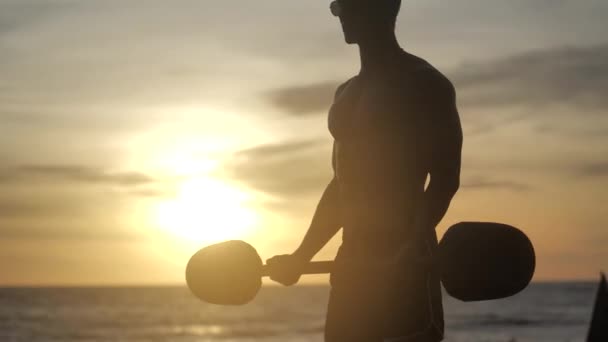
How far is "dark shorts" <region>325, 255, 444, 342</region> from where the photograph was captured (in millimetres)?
4234

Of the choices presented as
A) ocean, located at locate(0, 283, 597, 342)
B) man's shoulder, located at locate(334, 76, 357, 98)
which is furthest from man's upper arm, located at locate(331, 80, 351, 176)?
ocean, located at locate(0, 283, 597, 342)

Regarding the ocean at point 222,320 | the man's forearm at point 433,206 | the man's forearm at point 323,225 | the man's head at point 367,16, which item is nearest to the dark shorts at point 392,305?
the man's forearm at point 433,206

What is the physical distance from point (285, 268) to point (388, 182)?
0.66m

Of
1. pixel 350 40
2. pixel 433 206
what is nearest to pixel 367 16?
pixel 350 40

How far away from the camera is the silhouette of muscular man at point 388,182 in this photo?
13.8 feet

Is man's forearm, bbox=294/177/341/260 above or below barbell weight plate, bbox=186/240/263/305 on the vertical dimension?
above

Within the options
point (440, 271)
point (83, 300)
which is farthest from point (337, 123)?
point (83, 300)

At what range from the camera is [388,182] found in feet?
14.2

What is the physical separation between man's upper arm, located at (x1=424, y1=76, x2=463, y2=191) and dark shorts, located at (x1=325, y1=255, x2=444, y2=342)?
1.31 ft

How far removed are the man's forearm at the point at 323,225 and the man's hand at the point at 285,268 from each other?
12 centimetres

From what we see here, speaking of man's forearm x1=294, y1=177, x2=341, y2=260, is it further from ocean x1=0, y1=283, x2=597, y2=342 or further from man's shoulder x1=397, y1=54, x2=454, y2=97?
ocean x1=0, y1=283, x2=597, y2=342

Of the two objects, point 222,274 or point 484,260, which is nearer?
point 484,260

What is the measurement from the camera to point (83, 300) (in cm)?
10012

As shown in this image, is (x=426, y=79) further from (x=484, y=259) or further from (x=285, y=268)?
(x=285, y=268)
